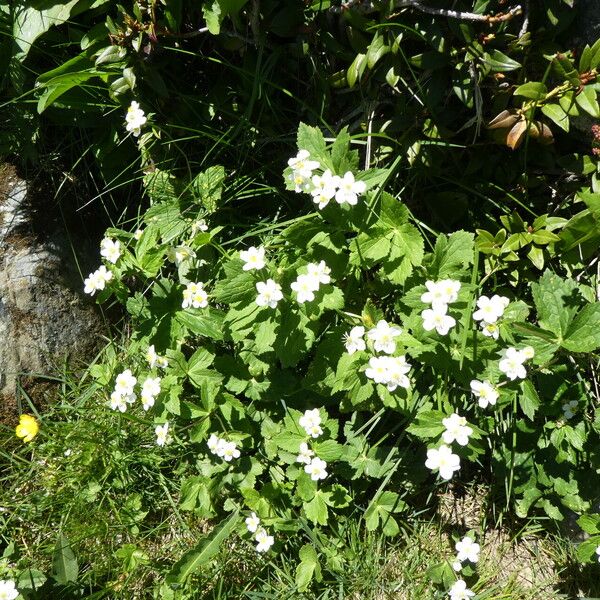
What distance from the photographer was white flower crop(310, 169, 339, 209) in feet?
6.54

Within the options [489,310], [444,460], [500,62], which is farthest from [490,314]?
[500,62]

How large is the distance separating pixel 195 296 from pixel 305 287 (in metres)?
0.46

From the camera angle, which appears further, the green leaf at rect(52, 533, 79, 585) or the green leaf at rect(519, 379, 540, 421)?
the green leaf at rect(52, 533, 79, 585)

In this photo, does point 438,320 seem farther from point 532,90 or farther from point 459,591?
point 459,591

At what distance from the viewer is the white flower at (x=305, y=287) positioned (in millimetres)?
2027

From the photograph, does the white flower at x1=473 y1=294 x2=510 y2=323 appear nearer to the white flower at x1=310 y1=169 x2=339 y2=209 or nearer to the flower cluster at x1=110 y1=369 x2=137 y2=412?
the white flower at x1=310 y1=169 x2=339 y2=209

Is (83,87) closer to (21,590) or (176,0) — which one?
(176,0)

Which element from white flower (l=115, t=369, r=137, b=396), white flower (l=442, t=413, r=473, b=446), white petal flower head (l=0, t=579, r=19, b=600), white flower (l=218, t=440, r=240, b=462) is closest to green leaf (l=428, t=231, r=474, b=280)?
white flower (l=442, t=413, r=473, b=446)

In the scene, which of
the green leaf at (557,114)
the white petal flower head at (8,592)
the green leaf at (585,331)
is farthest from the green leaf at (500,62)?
the white petal flower head at (8,592)

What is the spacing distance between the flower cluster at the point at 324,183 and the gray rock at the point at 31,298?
4.92 ft

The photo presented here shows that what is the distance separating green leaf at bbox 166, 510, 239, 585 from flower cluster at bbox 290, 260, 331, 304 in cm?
105

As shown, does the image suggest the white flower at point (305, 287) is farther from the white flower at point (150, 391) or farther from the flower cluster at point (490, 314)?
the white flower at point (150, 391)

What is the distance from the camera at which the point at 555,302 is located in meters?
2.20

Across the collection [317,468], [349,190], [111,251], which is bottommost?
[317,468]
